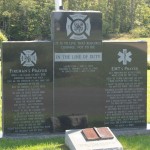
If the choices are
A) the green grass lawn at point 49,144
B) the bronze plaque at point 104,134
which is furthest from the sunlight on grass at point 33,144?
the bronze plaque at point 104,134

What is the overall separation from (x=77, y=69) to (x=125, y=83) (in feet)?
2.80

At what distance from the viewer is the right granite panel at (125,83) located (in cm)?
728

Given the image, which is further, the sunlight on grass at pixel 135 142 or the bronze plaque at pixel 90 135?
the sunlight on grass at pixel 135 142

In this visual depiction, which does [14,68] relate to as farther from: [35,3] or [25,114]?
[35,3]

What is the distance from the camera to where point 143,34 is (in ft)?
137

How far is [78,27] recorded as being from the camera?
23.1 feet

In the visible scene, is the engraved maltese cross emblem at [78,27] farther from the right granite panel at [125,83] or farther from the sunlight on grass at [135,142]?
the sunlight on grass at [135,142]

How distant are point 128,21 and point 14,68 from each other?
124 ft

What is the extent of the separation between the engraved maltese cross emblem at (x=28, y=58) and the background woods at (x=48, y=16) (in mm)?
28806

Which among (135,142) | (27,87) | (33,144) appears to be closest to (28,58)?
(27,87)

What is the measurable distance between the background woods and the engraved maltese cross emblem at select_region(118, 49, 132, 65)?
28504 mm

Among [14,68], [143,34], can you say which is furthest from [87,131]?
[143,34]

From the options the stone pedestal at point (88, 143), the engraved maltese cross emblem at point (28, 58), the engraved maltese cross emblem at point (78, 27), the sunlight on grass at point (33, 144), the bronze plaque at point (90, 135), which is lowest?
the sunlight on grass at point (33, 144)

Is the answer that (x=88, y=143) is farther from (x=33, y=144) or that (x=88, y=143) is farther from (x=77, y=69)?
(x=77, y=69)
